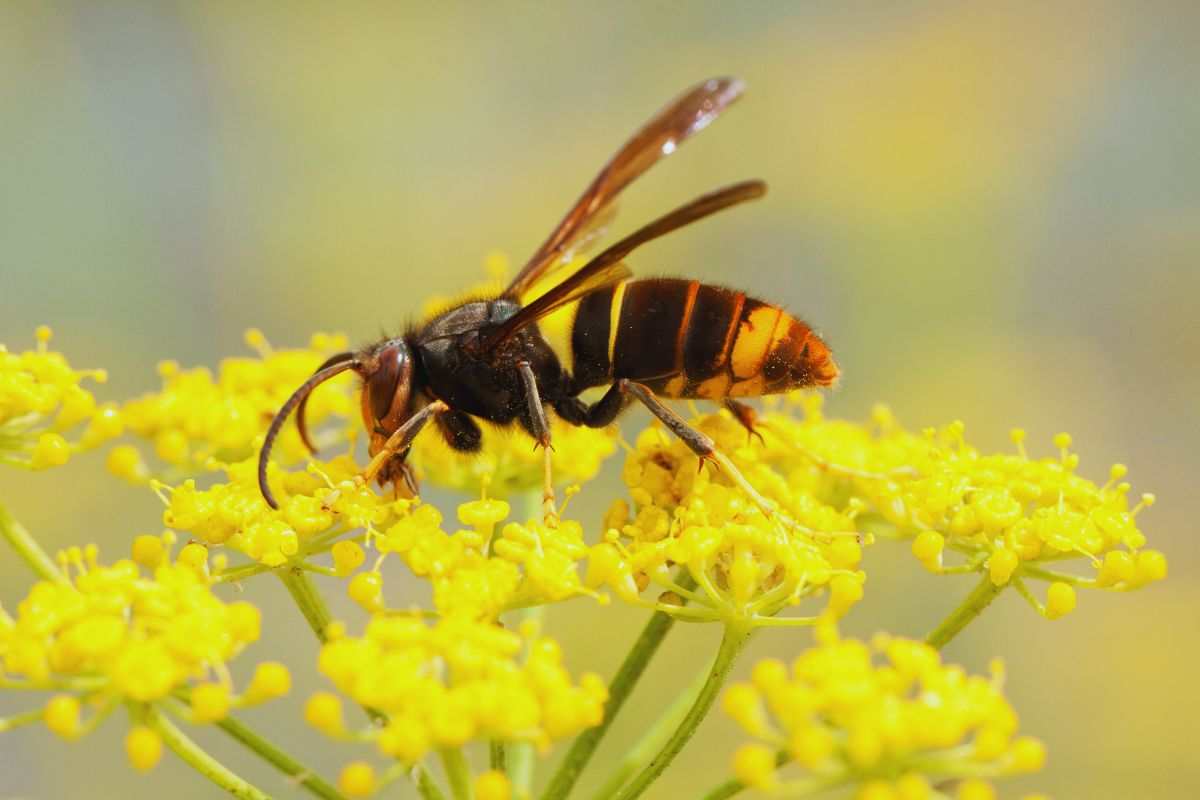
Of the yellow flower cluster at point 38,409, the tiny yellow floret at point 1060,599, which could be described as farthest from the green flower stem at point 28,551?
the tiny yellow floret at point 1060,599

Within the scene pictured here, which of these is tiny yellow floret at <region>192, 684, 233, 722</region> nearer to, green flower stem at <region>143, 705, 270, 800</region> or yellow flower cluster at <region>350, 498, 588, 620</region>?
green flower stem at <region>143, 705, 270, 800</region>

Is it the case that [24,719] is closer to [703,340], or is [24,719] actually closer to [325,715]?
[325,715]

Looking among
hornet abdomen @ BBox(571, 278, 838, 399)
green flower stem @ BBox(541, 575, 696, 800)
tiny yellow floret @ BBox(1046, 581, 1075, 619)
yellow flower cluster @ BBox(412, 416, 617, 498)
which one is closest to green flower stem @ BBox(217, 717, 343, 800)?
green flower stem @ BBox(541, 575, 696, 800)

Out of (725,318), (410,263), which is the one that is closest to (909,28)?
(410,263)

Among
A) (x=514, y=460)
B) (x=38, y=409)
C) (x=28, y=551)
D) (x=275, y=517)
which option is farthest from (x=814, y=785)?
(x=38, y=409)

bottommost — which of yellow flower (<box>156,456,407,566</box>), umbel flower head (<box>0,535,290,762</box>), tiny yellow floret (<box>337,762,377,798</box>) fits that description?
tiny yellow floret (<box>337,762,377,798</box>)

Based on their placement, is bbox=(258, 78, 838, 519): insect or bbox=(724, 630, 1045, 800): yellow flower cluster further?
bbox=(258, 78, 838, 519): insect
